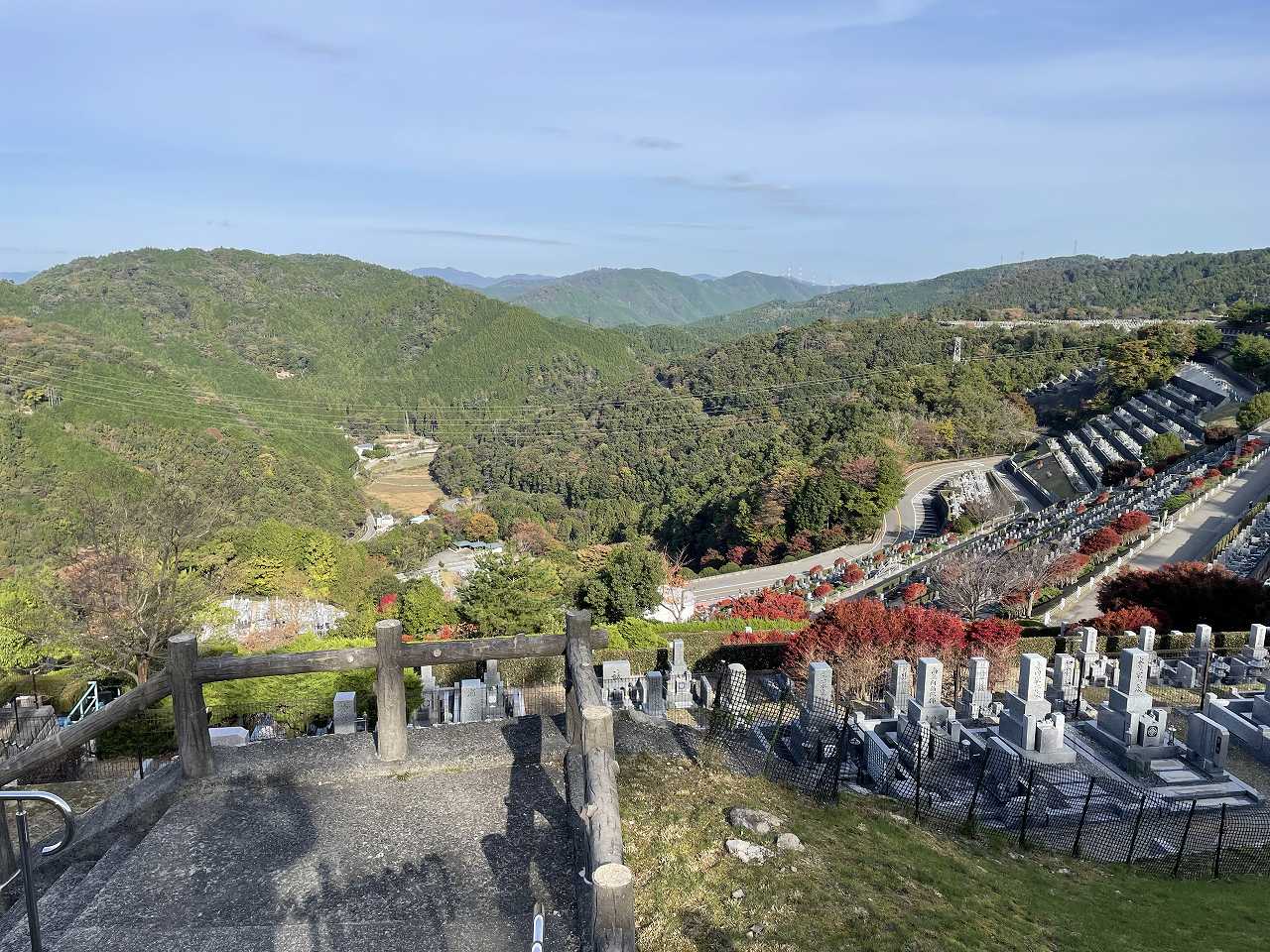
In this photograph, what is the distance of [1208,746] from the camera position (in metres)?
9.12

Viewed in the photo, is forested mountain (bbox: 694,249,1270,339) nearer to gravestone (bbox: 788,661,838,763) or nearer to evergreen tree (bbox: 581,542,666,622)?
evergreen tree (bbox: 581,542,666,622)

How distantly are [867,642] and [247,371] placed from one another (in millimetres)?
Answer: 92113

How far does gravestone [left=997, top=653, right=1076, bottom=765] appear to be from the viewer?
31.0 feet

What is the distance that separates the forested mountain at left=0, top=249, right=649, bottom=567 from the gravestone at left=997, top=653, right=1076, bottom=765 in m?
20.1

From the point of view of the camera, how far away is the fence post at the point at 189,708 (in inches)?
164

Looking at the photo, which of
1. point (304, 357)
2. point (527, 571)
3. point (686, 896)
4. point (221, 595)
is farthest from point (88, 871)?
point (304, 357)

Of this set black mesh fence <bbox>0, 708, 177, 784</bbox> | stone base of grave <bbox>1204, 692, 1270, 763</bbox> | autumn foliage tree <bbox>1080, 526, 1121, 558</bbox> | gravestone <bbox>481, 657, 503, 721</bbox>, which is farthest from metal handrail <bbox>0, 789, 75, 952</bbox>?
autumn foliage tree <bbox>1080, 526, 1121, 558</bbox>

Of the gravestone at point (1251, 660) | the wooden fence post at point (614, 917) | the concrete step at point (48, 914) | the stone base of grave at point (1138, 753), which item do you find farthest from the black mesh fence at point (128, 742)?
the gravestone at point (1251, 660)

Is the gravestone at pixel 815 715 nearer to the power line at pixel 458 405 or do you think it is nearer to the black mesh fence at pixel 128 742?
the black mesh fence at pixel 128 742

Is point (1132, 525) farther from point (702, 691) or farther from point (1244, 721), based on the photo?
point (702, 691)

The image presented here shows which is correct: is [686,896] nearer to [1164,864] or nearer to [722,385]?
[1164,864]

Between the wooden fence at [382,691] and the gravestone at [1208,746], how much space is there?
8.14 m

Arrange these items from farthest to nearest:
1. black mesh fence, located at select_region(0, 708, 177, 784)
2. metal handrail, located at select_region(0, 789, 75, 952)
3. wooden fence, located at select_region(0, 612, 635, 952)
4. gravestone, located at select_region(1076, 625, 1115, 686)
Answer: gravestone, located at select_region(1076, 625, 1115, 686)
black mesh fence, located at select_region(0, 708, 177, 784)
wooden fence, located at select_region(0, 612, 635, 952)
metal handrail, located at select_region(0, 789, 75, 952)

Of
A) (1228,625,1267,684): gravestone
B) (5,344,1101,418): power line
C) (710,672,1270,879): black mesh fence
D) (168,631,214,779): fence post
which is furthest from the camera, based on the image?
(5,344,1101,418): power line
